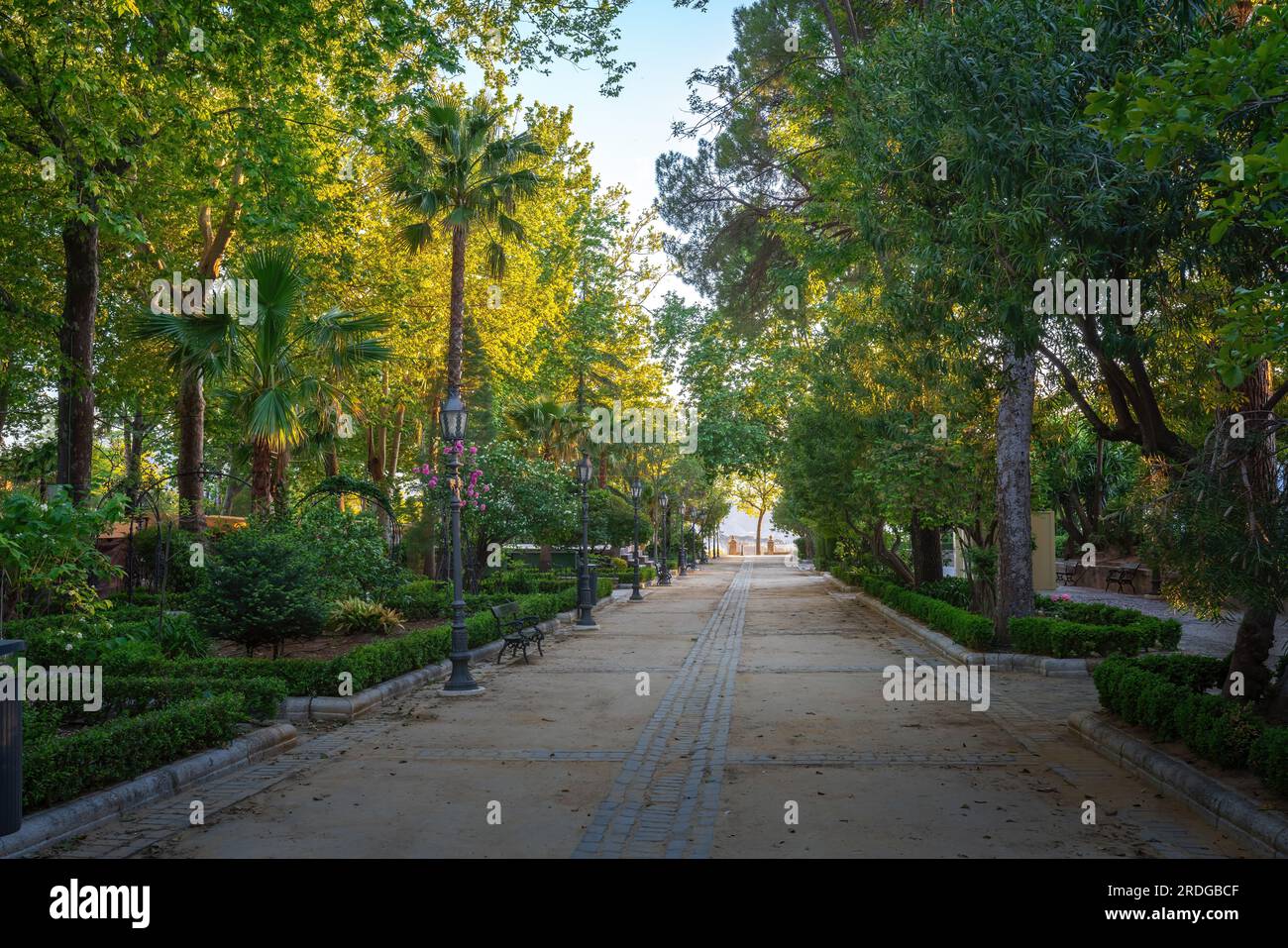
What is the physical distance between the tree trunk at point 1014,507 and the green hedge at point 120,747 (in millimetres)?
10757

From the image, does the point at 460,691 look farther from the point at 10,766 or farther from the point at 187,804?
the point at 10,766

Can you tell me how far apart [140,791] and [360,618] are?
874cm

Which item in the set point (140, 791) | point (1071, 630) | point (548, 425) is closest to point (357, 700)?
point (140, 791)

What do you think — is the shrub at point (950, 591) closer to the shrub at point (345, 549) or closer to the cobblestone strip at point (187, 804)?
the shrub at point (345, 549)

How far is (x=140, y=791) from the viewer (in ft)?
21.2

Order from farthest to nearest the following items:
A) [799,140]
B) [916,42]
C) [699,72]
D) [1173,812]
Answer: [799,140], [699,72], [916,42], [1173,812]

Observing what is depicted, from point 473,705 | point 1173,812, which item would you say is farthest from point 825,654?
point 1173,812

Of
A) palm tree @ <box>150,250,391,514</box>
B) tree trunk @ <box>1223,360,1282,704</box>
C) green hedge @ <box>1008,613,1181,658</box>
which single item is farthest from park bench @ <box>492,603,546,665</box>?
tree trunk @ <box>1223,360,1282,704</box>

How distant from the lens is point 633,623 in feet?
69.8

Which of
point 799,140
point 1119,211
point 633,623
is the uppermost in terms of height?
point 799,140

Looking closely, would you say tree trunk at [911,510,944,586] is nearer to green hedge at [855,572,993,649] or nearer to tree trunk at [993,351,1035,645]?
green hedge at [855,572,993,649]

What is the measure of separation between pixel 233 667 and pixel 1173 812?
877 cm

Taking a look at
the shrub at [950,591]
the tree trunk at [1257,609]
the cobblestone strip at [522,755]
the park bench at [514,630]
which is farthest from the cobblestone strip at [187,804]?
the shrub at [950,591]
